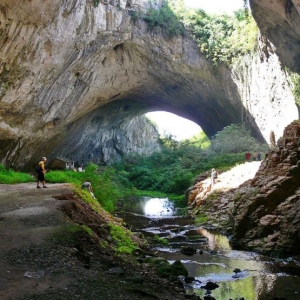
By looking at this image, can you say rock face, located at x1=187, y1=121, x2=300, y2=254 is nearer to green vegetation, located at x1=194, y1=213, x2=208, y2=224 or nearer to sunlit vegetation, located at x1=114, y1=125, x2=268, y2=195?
green vegetation, located at x1=194, y1=213, x2=208, y2=224

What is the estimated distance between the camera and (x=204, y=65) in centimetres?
2806

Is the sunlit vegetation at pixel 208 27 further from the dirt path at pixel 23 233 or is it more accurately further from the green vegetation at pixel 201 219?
the dirt path at pixel 23 233

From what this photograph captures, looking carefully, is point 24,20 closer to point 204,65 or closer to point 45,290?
point 45,290

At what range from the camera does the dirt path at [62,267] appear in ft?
12.9

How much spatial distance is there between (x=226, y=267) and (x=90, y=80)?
19.1 m

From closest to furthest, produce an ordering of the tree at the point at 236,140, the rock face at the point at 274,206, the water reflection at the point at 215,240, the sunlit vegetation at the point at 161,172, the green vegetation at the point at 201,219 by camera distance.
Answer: the rock face at the point at 274,206, the water reflection at the point at 215,240, the green vegetation at the point at 201,219, the sunlit vegetation at the point at 161,172, the tree at the point at 236,140

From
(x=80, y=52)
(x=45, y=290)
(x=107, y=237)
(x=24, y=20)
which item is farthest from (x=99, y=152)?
(x=45, y=290)

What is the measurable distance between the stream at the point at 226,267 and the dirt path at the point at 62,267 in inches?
49.5

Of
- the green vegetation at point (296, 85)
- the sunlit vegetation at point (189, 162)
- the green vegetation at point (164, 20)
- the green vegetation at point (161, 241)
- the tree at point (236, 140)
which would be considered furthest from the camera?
the green vegetation at point (164, 20)

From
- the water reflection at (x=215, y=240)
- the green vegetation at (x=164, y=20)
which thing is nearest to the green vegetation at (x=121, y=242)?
the water reflection at (x=215, y=240)

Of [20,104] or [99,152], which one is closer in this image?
[20,104]

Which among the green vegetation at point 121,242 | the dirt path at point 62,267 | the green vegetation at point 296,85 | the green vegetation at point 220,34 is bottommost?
the green vegetation at point 121,242

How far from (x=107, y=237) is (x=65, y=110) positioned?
17931 millimetres

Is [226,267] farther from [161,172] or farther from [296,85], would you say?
[161,172]
